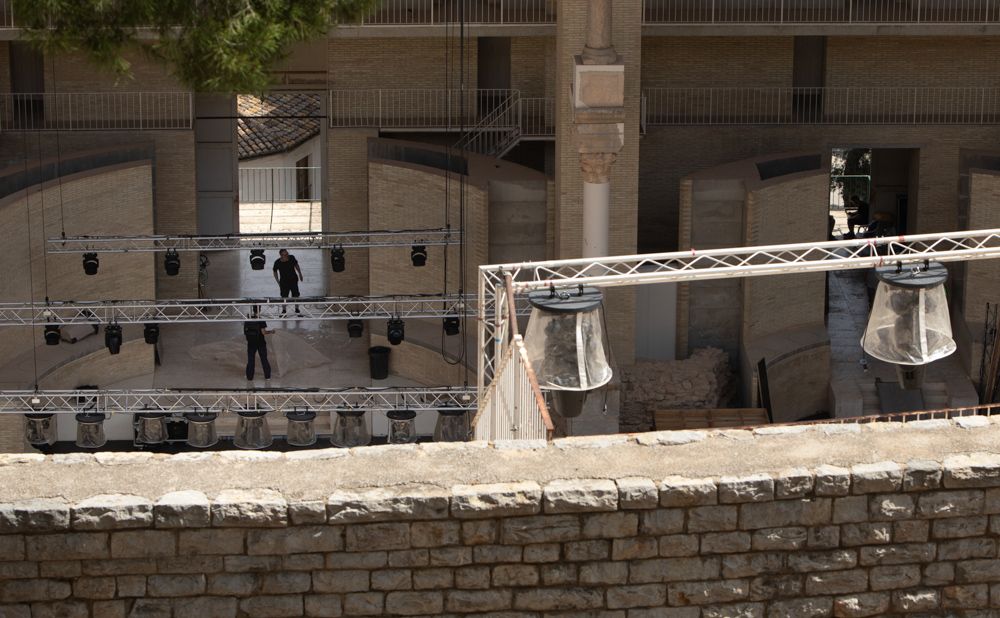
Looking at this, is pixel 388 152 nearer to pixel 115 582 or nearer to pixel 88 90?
pixel 88 90

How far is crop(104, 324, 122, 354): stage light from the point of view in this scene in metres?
25.9

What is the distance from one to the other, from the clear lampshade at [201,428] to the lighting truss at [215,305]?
1.30 m

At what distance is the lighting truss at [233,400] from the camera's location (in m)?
24.7

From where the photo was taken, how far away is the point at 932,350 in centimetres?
1289

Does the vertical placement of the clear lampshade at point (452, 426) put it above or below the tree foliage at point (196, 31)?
below

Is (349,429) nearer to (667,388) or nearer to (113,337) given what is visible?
(113,337)

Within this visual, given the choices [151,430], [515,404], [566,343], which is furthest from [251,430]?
[566,343]

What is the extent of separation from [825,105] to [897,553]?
22.5m

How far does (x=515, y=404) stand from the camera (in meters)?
13.0

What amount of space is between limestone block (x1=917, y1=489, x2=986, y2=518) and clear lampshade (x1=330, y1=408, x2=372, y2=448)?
48.1ft

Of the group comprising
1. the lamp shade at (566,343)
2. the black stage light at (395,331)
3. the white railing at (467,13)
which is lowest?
the black stage light at (395,331)

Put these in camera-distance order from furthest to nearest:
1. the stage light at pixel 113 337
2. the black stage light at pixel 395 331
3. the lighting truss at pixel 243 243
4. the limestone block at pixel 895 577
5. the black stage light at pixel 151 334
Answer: the lighting truss at pixel 243 243, the black stage light at pixel 151 334, the black stage light at pixel 395 331, the stage light at pixel 113 337, the limestone block at pixel 895 577

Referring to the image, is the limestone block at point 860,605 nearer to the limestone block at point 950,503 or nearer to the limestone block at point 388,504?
the limestone block at point 950,503

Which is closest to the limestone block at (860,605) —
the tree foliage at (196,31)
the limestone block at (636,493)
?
the limestone block at (636,493)
